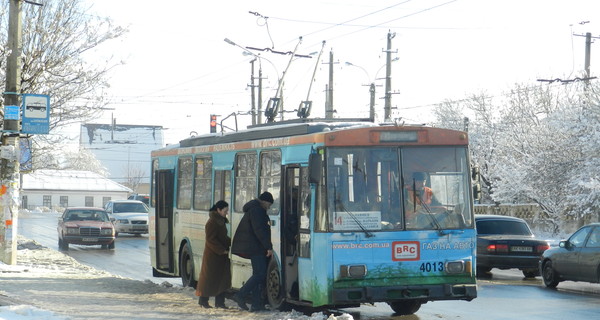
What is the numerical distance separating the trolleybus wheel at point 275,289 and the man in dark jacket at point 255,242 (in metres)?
0.20

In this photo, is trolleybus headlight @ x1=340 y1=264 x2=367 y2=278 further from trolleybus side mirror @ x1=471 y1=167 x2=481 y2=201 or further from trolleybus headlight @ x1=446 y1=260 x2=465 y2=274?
trolleybus side mirror @ x1=471 y1=167 x2=481 y2=201

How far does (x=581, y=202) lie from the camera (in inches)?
1448

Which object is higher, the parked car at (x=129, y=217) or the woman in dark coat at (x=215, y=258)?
the parked car at (x=129, y=217)

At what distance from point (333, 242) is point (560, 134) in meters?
32.9

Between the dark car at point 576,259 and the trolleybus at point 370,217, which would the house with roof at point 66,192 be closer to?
the dark car at point 576,259

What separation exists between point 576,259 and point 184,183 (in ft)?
25.8

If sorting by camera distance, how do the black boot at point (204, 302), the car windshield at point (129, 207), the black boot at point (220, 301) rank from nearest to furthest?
the black boot at point (204, 302), the black boot at point (220, 301), the car windshield at point (129, 207)

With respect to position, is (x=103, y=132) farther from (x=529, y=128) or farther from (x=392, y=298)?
(x=392, y=298)

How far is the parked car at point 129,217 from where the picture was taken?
134 feet

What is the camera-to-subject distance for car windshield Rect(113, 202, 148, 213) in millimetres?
42188

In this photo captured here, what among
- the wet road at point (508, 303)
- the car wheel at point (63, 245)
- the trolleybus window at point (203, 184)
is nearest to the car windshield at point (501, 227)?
the wet road at point (508, 303)

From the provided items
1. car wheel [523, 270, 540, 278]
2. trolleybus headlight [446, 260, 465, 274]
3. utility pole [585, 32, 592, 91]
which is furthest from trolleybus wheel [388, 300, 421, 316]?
utility pole [585, 32, 592, 91]

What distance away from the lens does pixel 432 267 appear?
1280cm

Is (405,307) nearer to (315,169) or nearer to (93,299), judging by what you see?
(315,169)
